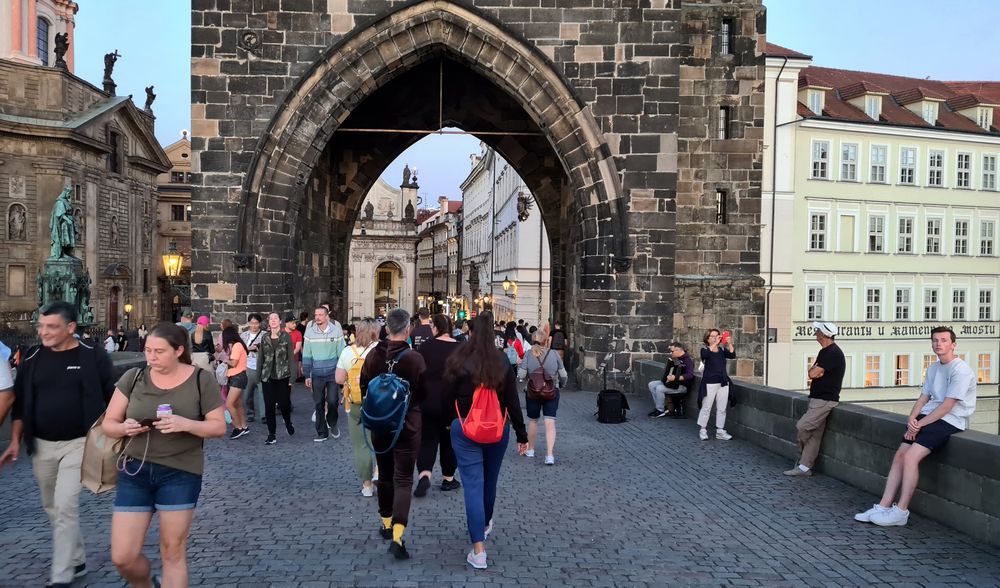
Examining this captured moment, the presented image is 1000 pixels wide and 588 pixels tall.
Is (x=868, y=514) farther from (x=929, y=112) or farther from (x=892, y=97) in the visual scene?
(x=892, y=97)

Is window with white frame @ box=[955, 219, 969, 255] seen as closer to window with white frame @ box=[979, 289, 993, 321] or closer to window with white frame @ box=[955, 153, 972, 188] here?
window with white frame @ box=[955, 153, 972, 188]

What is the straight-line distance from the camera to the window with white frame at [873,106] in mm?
33500

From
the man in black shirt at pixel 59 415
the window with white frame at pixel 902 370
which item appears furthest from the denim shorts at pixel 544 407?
the window with white frame at pixel 902 370

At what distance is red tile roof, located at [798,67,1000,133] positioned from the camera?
32.9 m

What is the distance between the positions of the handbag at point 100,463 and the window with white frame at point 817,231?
1259 inches

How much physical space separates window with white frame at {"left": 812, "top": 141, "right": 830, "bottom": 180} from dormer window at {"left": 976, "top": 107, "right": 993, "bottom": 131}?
27.4ft

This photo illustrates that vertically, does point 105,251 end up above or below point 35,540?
above

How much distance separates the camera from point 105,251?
41.5 m

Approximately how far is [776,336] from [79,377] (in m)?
25.4

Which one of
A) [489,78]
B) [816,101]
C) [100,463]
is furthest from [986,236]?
[100,463]

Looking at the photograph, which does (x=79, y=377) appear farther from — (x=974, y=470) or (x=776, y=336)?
(x=776, y=336)

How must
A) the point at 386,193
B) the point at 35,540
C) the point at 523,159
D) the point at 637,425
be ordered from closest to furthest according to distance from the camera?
the point at 35,540 < the point at 637,425 < the point at 523,159 < the point at 386,193

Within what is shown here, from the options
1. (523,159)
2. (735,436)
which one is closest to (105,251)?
(523,159)

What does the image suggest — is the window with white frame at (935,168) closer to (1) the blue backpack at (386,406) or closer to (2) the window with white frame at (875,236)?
(2) the window with white frame at (875,236)
